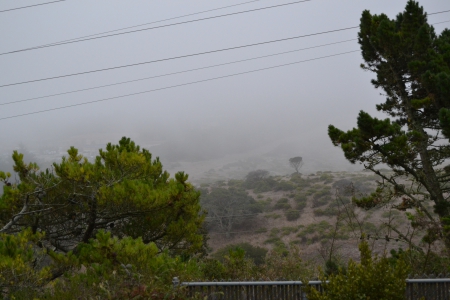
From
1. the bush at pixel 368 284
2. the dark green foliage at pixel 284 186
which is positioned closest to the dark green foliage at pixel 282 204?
the dark green foliage at pixel 284 186

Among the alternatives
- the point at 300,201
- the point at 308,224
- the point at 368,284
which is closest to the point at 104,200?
the point at 368,284

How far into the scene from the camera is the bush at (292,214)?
3306 centimetres

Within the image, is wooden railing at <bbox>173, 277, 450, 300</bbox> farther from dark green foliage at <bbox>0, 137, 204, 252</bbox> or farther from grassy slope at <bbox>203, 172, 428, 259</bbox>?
grassy slope at <bbox>203, 172, 428, 259</bbox>

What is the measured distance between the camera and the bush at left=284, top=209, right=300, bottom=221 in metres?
33.1

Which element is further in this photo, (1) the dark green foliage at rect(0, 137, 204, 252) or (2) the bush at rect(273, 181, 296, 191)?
(2) the bush at rect(273, 181, 296, 191)

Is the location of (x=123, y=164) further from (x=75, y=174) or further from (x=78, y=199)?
(x=78, y=199)

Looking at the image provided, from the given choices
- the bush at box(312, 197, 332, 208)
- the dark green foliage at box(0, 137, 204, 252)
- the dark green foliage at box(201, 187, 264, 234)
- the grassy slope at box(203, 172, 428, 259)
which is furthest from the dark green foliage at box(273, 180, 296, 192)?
the dark green foliage at box(0, 137, 204, 252)

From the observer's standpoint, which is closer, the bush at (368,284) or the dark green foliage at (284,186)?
the bush at (368,284)

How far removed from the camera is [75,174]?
242 inches

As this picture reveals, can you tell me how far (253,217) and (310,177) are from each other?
19.0 meters

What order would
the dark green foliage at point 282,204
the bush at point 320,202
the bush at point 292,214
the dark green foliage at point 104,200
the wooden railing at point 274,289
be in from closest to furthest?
1. the wooden railing at point 274,289
2. the dark green foliage at point 104,200
3. the bush at point 292,214
4. the bush at point 320,202
5. the dark green foliage at point 282,204

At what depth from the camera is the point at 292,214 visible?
33.5 meters

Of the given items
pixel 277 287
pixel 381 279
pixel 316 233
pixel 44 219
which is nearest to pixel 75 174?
pixel 44 219

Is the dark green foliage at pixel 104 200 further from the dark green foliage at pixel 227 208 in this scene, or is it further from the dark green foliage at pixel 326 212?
the dark green foliage at pixel 326 212
